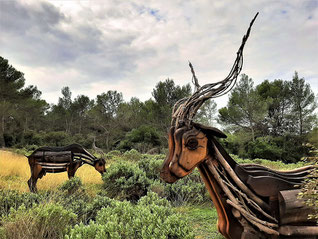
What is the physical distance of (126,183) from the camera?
5.77 metres

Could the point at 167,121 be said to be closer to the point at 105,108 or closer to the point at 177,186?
the point at 105,108

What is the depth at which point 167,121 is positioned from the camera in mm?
25312

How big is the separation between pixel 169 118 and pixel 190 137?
77.0 feet

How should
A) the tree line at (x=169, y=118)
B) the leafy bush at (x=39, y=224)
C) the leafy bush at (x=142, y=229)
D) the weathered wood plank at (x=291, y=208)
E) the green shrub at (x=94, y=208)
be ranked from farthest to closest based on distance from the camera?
the tree line at (x=169, y=118) → the green shrub at (x=94, y=208) → the leafy bush at (x=39, y=224) → the leafy bush at (x=142, y=229) → the weathered wood plank at (x=291, y=208)

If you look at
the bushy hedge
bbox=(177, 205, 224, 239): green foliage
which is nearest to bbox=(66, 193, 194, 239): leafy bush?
bbox=(177, 205, 224, 239): green foliage

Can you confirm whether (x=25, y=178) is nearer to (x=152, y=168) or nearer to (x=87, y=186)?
(x=87, y=186)

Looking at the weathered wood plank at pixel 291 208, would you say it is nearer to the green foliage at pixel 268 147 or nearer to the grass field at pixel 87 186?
the grass field at pixel 87 186

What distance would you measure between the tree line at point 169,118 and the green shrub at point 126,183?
15228 millimetres

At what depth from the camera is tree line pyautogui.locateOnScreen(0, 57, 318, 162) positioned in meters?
22.6

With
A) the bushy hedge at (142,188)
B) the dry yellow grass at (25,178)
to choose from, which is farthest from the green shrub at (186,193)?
the dry yellow grass at (25,178)

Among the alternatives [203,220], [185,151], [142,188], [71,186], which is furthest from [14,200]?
[185,151]

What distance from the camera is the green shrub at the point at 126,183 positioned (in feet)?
18.9

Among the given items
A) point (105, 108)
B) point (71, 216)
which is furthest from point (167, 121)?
point (71, 216)

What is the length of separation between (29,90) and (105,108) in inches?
371
